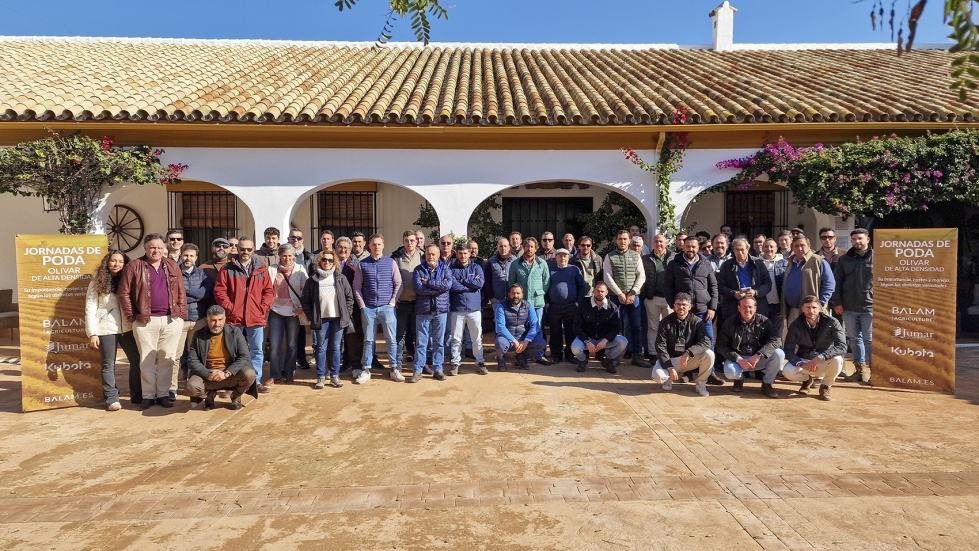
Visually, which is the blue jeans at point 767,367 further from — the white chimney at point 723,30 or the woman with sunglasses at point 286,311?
the white chimney at point 723,30

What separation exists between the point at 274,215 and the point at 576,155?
455cm

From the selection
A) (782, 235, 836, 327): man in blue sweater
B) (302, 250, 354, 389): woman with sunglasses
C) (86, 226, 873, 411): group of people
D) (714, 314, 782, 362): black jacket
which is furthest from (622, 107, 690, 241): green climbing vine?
(302, 250, 354, 389): woman with sunglasses

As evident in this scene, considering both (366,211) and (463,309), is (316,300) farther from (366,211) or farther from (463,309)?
(366,211)

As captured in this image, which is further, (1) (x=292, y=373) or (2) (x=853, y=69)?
(2) (x=853, y=69)

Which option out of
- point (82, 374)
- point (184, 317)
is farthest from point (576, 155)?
point (82, 374)

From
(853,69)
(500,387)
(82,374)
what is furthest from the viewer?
(853,69)

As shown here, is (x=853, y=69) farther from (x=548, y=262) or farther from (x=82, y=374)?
(x=82, y=374)

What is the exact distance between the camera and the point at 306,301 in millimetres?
6355

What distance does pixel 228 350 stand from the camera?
5578mm

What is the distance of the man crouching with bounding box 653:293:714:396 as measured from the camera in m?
5.95

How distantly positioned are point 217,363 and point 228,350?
0.15 metres

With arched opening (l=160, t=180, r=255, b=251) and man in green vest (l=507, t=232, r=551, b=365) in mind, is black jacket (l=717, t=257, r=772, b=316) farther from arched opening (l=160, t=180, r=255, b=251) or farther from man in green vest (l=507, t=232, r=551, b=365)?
arched opening (l=160, t=180, r=255, b=251)

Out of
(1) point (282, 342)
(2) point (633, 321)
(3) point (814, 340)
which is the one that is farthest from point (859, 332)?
(1) point (282, 342)

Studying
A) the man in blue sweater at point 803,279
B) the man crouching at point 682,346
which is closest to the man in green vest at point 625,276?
the man crouching at point 682,346
